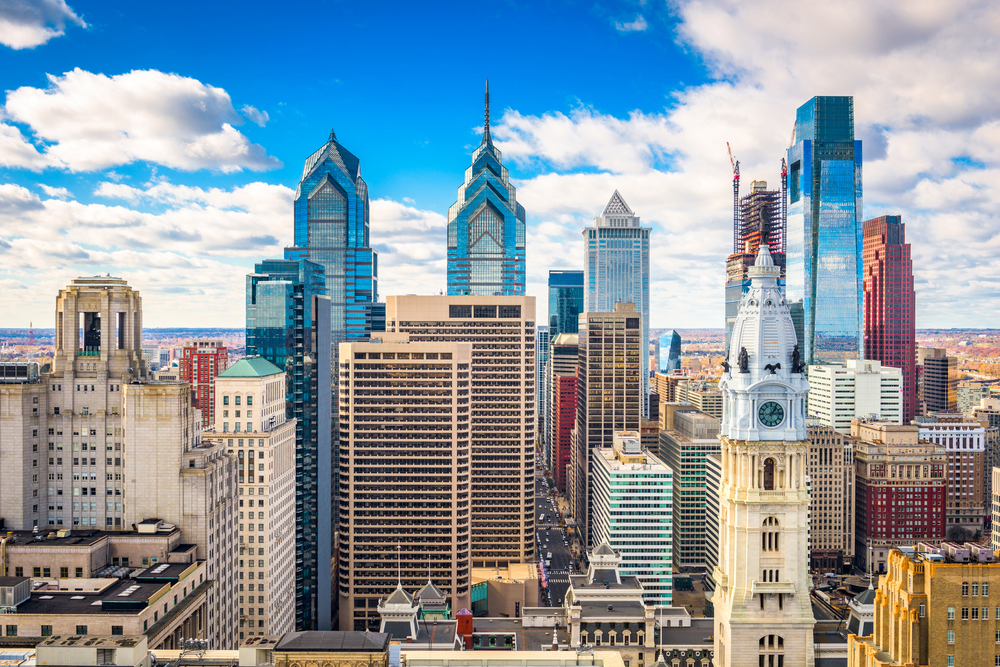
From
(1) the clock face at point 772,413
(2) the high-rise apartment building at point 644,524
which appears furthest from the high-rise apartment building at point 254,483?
(1) the clock face at point 772,413

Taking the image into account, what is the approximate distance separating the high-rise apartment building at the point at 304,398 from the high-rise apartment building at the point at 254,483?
1075 inches

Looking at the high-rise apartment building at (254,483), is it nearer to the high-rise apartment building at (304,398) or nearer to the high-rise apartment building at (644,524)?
the high-rise apartment building at (304,398)

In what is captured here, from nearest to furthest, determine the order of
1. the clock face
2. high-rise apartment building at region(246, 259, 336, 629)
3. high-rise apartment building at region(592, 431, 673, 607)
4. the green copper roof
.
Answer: the clock face
the green copper roof
high-rise apartment building at region(246, 259, 336, 629)
high-rise apartment building at region(592, 431, 673, 607)

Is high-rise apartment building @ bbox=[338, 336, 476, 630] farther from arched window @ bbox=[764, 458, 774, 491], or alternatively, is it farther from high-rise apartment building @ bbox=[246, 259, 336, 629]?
arched window @ bbox=[764, 458, 774, 491]

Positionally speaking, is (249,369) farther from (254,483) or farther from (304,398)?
(304,398)

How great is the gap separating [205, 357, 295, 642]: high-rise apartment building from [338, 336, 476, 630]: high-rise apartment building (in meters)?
41.3

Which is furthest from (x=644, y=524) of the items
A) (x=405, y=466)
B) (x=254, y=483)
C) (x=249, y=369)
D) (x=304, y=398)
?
(x=249, y=369)

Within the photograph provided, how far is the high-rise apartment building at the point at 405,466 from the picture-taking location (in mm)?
173125

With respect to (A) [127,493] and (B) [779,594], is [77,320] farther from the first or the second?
(B) [779,594]

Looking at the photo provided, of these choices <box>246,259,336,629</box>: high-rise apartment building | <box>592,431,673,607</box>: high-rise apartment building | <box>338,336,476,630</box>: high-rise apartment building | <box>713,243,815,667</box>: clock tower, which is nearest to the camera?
<box>713,243,815,667</box>: clock tower

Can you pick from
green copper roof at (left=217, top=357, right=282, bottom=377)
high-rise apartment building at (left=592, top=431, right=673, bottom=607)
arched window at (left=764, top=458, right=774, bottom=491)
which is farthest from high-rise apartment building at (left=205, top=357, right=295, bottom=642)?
arched window at (left=764, top=458, right=774, bottom=491)

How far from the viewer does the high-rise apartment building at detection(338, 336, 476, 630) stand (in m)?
173

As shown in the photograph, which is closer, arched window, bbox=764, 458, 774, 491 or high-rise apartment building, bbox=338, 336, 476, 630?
arched window, bbox=764, 458, 774, 491

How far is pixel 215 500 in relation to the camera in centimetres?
9412
